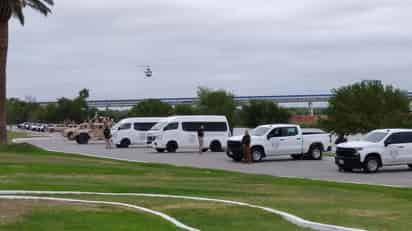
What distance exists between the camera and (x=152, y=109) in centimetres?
9744

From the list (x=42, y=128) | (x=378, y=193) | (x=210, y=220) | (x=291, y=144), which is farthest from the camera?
(x=42, y=128)

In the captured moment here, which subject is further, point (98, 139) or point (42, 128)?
point (42, 128)

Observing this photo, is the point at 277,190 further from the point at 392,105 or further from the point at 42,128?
the point at 42,128

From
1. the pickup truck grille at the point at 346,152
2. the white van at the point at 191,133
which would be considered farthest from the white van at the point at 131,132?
the pickup truck grille at the point at 346,152

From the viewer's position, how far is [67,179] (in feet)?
76.1

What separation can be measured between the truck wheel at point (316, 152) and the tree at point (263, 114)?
126ft

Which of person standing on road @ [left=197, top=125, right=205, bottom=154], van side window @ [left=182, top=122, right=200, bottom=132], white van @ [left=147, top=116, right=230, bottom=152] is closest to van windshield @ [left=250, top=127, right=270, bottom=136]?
person standing on road @ [left=197, top=125, right=205, bottom=154]

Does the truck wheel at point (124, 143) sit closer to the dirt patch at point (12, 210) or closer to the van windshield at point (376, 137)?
the van windshield at point (376, 137)

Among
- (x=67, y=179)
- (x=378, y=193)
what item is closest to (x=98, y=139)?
(x=67, y=179)

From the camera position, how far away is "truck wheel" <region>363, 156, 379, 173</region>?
105ft

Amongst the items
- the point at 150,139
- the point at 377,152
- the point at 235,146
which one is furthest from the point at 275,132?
the point at 150,139

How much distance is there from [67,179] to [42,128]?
3832 inches

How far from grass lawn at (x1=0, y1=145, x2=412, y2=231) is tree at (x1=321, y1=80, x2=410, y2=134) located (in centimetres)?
4126

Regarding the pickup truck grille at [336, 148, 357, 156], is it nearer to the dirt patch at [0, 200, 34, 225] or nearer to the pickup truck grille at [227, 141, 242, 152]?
the pickup truck grille at [227, 141, 242, 152]
